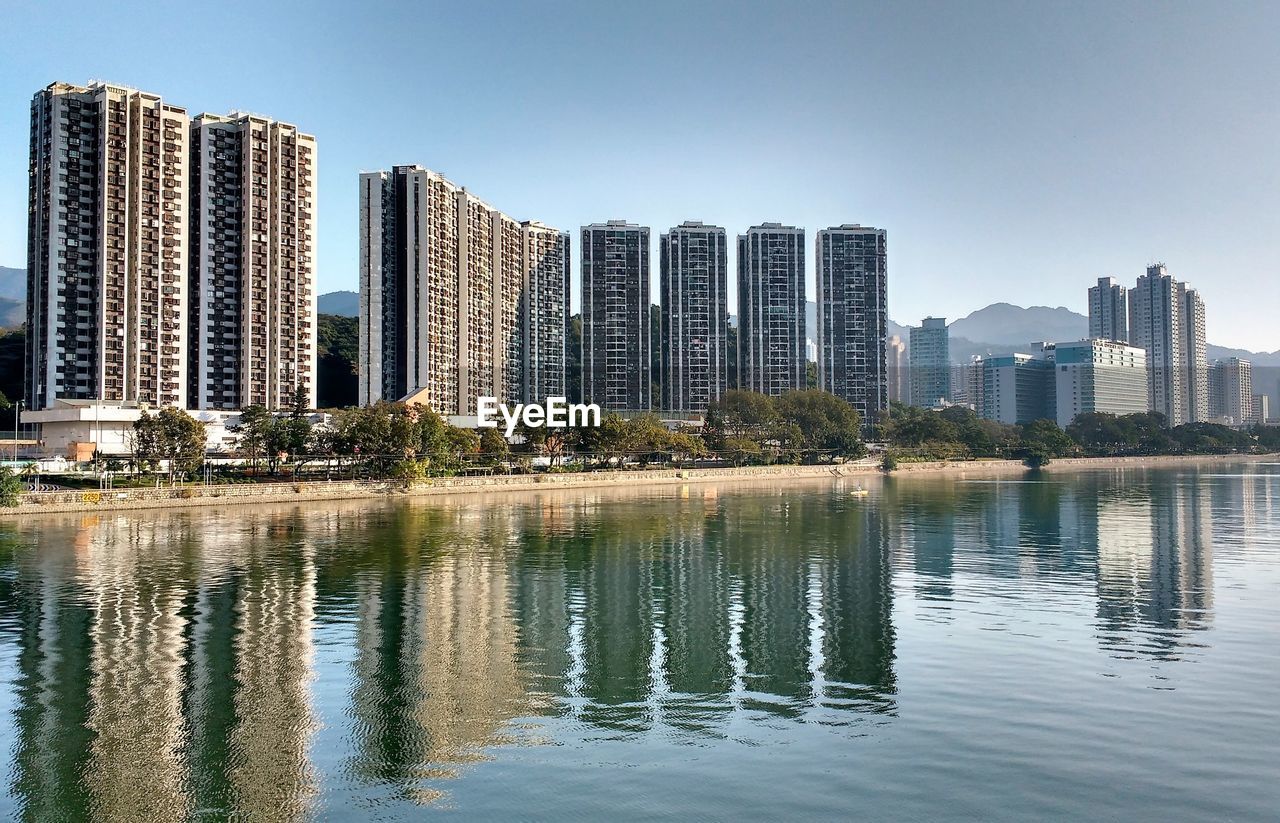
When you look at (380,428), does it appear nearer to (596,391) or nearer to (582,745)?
(582,745)

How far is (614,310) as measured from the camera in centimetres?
14250

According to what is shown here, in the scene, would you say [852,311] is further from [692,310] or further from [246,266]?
[246,266]

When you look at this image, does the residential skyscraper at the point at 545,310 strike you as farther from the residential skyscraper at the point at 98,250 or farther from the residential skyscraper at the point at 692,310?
the residential skyscraper at the point at 98,250

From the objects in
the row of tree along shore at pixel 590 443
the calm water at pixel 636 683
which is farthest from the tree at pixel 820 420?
the calm water at pixel 636 683

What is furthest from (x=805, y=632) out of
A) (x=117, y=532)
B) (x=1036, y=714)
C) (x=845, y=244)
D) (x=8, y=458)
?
(x=845, y=244)

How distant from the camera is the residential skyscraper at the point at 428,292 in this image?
108m

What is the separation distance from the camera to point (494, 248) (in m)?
127

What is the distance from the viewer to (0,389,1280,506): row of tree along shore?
65.0 m

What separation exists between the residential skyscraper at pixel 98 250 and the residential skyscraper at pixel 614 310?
6482 centimetres

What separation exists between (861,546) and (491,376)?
88429mm

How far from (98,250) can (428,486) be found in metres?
40.1

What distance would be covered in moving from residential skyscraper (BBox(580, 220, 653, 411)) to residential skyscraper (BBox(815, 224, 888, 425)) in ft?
96.4

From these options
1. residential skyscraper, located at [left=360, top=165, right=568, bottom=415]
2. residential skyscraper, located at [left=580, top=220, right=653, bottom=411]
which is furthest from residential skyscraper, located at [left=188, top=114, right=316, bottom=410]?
residential skyscraper, located at [left=580, top=220, right=653, bottom=411]

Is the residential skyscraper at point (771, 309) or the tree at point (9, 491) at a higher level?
the residential skyscraper at point (771, 309)
